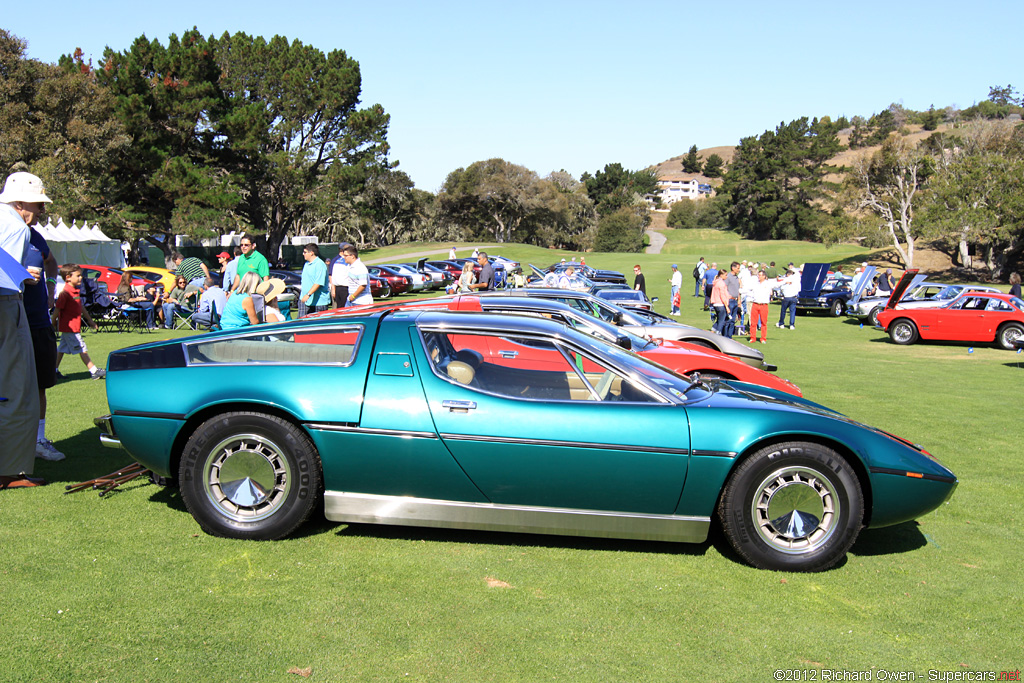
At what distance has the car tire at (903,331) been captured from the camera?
17562 mm

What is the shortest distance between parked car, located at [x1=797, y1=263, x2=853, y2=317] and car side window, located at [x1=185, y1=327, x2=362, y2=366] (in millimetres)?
24786

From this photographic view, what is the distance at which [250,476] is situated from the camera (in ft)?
13.9

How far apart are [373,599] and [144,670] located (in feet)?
3.46

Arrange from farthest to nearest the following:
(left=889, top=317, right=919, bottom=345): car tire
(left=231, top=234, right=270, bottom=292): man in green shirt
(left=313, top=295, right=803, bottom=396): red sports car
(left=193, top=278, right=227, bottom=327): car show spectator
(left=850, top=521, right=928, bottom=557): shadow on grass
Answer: (left=889, top=317, right=919, bottom=345): car tire < (left=193, top=278, right=227, bottom=327): car show spectator < (left=231, top=234, right=270, bottom=292): man in green shirt < (left=313, top=295, right=803, bottom=396): red sports car < (left=850, top=521, right=928, bottom=557): shadow on grass

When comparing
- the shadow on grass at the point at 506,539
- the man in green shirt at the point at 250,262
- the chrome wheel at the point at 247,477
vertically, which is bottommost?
the shadow on grass at the point at 506,539

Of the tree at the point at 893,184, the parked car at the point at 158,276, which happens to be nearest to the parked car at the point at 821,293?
the parked car at the point at 158,276

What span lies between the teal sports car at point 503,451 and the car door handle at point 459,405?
0.04 feet

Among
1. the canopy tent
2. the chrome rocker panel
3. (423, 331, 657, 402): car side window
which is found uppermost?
the canopy tent

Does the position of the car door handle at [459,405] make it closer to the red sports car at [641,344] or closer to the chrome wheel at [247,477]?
the chrome wheel at [247,477]

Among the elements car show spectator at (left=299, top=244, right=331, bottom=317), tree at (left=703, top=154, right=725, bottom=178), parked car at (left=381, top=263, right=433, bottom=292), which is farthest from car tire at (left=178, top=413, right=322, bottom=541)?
tree at (left=703, top=154, right=725, bottom=178)

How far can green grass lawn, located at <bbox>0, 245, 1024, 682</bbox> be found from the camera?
304 cm

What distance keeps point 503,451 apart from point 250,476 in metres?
1.51

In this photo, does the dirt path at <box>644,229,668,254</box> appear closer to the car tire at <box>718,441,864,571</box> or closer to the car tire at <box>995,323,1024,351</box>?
the car tire at <box>995,323,1024,351</box>

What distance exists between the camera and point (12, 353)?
491cm
